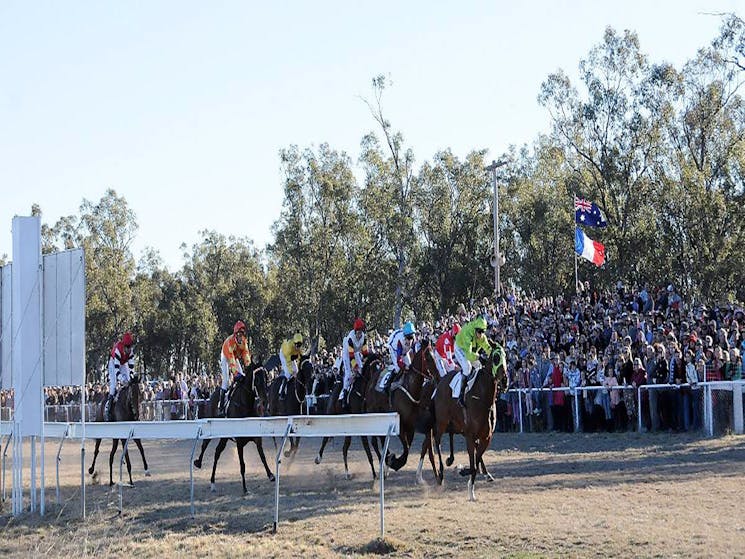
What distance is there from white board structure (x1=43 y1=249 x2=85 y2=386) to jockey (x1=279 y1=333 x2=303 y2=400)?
5.23m

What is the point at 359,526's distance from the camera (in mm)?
12500

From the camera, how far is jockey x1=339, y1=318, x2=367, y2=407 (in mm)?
19375

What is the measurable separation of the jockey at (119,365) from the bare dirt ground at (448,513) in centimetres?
154

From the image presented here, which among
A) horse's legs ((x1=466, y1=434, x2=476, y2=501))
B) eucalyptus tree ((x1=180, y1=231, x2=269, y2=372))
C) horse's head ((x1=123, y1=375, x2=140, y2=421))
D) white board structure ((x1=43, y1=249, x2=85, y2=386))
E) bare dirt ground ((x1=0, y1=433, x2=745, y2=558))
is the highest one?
eucalyptus tree ((x1=180, y1=231, x2=269, y2=372))

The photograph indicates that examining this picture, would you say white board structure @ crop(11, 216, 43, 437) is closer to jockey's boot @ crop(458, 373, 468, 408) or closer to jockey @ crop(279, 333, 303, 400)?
jockey @ crop(279, 333, 303, 400)

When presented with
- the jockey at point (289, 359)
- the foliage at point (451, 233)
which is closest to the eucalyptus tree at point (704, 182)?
the foliage at point (451, 233)

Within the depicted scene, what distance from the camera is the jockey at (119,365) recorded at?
20.5 m

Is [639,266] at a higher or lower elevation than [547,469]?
higher

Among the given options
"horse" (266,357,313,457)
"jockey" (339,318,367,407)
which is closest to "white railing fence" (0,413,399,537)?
"horse" (266,357,313,457)

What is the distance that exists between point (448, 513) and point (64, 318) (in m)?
6.96

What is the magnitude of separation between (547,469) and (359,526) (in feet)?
19.6

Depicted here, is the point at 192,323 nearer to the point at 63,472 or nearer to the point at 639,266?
the point at 639,266

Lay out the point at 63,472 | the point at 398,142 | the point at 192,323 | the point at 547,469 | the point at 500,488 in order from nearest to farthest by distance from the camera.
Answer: the point at 500,488, the point at 547,469, the point at 63,472, the point at 398,142, the point at 192,323

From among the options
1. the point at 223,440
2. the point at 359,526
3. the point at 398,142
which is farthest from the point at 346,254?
the point at 359,526
